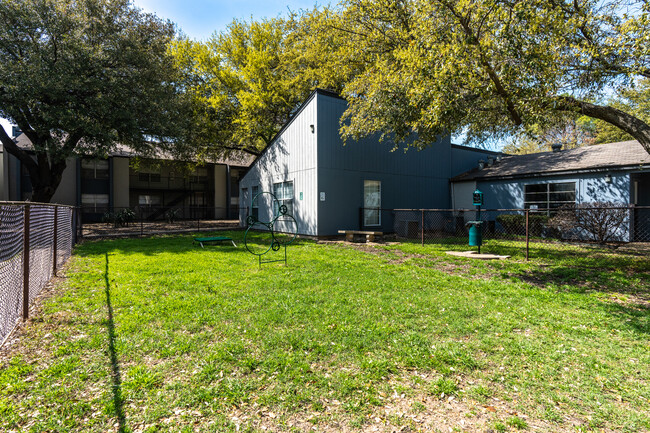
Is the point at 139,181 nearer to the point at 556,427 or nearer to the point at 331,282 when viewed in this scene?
the point at 331,282

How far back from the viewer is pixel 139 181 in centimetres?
2592

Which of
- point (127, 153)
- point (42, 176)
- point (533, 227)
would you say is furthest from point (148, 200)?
point (533, 227)

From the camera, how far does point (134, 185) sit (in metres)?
25.7

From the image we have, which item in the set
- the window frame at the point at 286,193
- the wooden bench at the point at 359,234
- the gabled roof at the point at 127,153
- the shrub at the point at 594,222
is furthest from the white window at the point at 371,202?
the gabled roof at the point at 127,153

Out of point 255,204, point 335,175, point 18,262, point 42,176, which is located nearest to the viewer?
point 18,262

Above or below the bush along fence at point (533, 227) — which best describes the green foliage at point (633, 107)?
above

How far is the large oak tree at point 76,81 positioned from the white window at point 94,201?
328 inches

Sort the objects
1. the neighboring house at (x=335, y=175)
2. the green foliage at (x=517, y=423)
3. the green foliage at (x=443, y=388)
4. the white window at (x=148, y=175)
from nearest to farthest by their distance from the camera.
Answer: the green foliage at (x=517, y=423)
the green foliage at (x=443, y=388)
the neighboring house at (x=335, y=175)
the white window at (x=148, y=175)

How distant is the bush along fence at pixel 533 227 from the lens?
398 inches

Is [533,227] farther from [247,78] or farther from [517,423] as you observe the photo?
[247,78]

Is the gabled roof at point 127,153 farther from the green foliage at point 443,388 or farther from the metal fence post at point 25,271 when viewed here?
the green foliage at point 443,388

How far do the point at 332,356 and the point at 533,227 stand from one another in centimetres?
1303

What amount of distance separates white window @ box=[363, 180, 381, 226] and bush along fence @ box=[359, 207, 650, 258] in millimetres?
42

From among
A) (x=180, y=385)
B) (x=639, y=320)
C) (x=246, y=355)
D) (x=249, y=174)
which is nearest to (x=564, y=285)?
(x=639, y=320)
